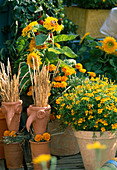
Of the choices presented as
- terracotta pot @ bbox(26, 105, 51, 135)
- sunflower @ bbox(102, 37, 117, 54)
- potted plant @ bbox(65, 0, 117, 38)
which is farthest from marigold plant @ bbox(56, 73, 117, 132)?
potted plant @ bbox(65, 0, 117, 38)

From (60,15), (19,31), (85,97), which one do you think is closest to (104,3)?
(60,15)

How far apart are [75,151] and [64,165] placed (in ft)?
0.87

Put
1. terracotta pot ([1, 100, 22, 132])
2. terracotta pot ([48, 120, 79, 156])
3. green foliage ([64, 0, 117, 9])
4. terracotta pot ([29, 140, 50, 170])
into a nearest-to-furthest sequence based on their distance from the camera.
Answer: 1. terracotta pot ([29, 140, 50, 170])
2. terracotta pot ([1, 100, 22, 132])
3. terracotta pot ([48, 120, 79, 156])
4. green foliage ([64, 0, 117, 9])

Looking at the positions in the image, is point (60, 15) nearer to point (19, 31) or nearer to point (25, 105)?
point (19, 31)

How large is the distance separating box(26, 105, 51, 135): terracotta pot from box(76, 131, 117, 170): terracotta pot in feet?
0.93

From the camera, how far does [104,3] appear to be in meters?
3.58

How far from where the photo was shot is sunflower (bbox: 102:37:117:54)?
2969 millimetres

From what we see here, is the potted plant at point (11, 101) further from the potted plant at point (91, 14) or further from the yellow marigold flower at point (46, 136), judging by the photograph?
the potted plant at point (91, 14)

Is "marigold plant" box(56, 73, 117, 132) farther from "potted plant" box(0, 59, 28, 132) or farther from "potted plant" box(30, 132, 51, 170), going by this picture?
"potted plant" box(0, 59, 28, 132)

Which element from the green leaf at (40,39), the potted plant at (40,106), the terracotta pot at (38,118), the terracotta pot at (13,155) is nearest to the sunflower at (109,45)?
the green leaf at (40,39)

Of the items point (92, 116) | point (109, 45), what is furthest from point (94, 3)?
point (92, 116)

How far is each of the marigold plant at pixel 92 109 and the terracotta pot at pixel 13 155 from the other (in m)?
0.48

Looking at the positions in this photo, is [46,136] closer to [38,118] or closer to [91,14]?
[38,118]

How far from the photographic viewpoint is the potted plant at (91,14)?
3.55m
